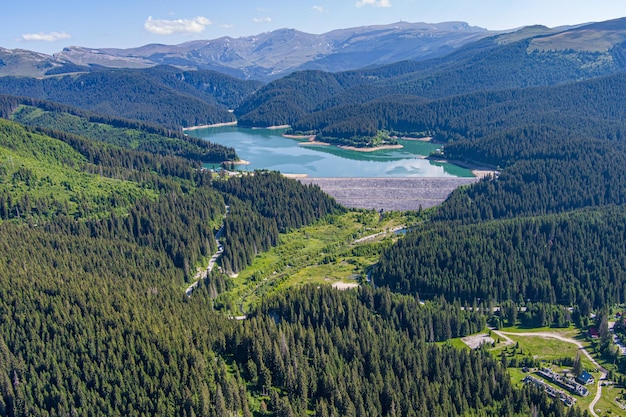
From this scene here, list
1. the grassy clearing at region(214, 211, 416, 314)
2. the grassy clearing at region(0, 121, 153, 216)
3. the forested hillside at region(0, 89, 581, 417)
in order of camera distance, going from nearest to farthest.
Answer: the forested hillside at region(0, 89, 581, 417), the grassy clearing at region(214, 211, 416, 314), the grassy clearing at region(0, 121, 153, 216)

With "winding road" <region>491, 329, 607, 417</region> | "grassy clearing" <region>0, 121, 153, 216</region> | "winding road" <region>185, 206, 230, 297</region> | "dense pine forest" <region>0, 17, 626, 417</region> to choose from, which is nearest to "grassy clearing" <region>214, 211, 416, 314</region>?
"dense pine forest" <region>0, 17, 626, 417</region>

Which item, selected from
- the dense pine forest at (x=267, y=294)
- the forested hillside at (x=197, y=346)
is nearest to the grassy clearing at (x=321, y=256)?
the dense pine forest at (x=267, y=294)

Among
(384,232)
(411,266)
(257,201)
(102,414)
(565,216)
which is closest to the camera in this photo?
(102,414)

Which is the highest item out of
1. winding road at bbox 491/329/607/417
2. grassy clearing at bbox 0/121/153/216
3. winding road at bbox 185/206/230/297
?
grassy clearing at bbox 0/121/153/216

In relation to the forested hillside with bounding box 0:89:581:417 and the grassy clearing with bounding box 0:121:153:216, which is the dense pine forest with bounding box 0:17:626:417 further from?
the grassy clearing with bounding box 0:121:153:216

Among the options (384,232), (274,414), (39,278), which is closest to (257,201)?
(384,232)

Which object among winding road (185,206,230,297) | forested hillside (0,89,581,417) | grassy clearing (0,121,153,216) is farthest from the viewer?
grassy clearing (0,121,153,216)

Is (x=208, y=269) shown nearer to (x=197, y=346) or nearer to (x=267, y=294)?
(x=267, y=294)

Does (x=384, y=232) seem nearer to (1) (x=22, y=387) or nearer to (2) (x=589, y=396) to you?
(2) (x=589, y=396)

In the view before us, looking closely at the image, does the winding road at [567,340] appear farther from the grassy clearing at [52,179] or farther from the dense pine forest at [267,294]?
the grassy clearing at [52,179]
